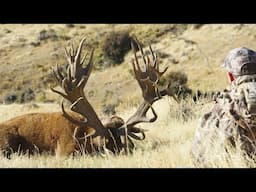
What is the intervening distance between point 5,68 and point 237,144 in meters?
35.9

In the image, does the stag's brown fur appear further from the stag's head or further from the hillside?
the hillside

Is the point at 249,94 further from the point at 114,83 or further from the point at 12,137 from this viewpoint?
the point at 114,83

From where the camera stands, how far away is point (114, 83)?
36.8m

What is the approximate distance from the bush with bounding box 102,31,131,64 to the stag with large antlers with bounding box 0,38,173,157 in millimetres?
32013

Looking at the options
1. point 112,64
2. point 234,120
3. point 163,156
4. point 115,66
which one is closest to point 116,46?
point 112,64

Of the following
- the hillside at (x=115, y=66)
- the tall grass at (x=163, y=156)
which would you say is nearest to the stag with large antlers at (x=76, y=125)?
the tall grass at (x=163, y=156)

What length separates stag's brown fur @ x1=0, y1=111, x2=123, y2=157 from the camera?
9.98 meters

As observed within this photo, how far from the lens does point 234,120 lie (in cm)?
705

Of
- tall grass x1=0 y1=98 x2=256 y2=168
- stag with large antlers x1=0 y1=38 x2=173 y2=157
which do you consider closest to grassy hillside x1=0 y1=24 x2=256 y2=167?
tall grass x1=0 y1=98 x2=256 y2=168

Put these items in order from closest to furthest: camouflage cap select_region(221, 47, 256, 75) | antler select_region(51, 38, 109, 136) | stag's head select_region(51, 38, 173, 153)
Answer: camouflage cap select_region(221, 47, 256, 75) → stag's head select_region(51, 38, 173, 153) → antler select_region(51, 38, 109, 136)

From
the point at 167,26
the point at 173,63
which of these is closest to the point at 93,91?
the point at 173,63

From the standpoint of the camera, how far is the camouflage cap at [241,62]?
24.2ft

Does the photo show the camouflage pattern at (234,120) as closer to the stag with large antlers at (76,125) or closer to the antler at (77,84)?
the stag with large antlers at (76,125)

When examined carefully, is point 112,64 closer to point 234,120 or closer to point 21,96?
point 21,96
